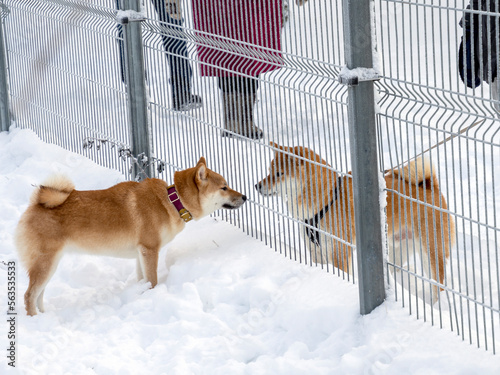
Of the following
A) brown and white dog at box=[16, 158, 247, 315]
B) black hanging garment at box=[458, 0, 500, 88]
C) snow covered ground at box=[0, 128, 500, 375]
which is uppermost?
black hanging garment at box=[458, 0, 500, 88]

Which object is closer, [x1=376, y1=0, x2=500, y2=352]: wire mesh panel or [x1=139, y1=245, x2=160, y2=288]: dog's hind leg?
[x1=376, y1=0, x2=500, y2=352]: wire mesh panel

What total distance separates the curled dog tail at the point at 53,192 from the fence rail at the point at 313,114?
0.82 metres

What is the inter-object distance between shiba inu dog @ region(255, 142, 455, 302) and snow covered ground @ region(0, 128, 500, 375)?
0.68 feet

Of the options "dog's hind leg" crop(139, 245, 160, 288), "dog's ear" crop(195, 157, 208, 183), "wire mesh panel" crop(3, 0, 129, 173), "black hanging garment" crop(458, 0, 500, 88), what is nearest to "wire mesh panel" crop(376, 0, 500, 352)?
"black hanging garment" crop(458, 0, 500, 88)

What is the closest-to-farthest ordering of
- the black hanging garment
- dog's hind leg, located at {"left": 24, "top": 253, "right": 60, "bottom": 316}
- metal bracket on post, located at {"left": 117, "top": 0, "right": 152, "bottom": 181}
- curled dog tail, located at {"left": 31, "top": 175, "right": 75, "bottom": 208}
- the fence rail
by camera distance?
the black hanging garment < the fence rail < dog's hind leg, located at {"left": 24, "top": 253, "right": 60, "bottom": 316} < curled dog tail, located at {"left": 31, "top": 175, "right": 75, "bottom": 208} < metal bracket on post, located at {"left": 117, "top": 0, "right": 152, "bottom": 181}

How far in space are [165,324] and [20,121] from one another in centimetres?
423

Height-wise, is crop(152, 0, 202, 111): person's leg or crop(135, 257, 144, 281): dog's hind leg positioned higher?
crop(152, 0, 202, 111): person's leg

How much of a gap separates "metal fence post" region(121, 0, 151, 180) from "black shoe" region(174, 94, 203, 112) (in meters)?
0.42

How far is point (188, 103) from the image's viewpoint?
18.2 ft

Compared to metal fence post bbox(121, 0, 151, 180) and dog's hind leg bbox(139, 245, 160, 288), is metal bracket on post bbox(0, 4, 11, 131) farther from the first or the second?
dog's hind leg bbox(139, 245, 160, 288)

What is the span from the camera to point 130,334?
14.4ft

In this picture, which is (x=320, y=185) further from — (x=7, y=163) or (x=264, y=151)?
(x=7, y=163)

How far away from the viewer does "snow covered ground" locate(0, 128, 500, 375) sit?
3.74 m

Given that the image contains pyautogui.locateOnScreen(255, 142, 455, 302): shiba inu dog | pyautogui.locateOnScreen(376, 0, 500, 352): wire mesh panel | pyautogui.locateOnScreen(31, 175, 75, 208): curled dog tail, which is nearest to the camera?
pyautogui.locateOnScreen(376, 0, 500, 352): wire mesh panel
